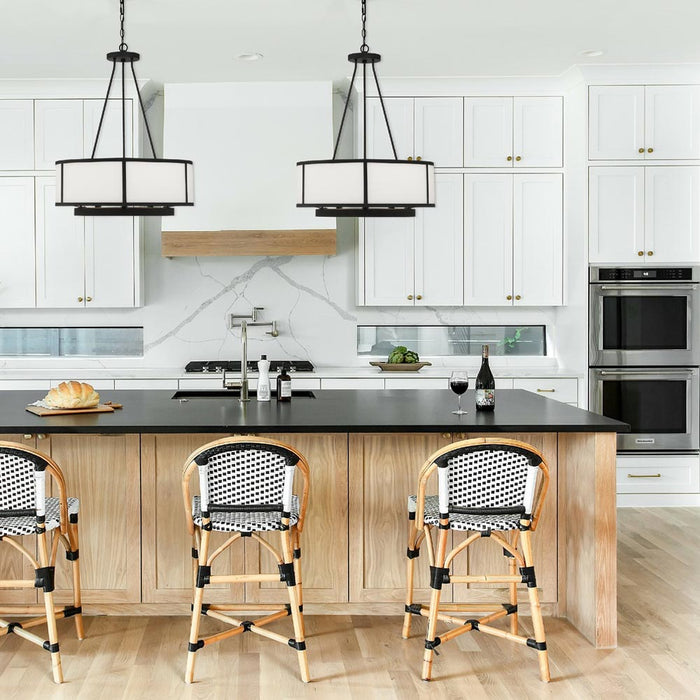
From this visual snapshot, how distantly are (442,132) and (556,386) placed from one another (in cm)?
185

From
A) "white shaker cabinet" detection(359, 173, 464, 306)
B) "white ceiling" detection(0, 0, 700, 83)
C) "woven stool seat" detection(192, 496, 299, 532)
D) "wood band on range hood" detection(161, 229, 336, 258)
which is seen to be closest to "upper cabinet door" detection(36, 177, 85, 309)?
"wood band on range hood" detection(161, 229, 336, 258)

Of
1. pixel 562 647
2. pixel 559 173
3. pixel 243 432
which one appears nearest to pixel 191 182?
pixel 243 432

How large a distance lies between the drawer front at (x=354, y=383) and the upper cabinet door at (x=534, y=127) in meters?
1.75

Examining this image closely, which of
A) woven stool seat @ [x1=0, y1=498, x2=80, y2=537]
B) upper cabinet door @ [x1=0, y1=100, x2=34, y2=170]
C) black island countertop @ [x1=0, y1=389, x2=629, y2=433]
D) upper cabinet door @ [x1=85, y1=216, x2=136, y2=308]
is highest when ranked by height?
upper cabinet door @ [x1=0, y1=100, x2=34, y2=170]

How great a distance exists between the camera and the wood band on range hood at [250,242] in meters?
5.59

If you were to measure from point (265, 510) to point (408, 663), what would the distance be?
2.60 ft

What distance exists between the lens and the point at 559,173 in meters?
5.77

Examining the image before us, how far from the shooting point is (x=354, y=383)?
552cm

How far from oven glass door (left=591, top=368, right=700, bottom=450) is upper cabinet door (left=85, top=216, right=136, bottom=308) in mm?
3151

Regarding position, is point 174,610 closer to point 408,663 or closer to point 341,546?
point 341,546

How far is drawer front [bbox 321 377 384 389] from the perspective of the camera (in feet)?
18.0

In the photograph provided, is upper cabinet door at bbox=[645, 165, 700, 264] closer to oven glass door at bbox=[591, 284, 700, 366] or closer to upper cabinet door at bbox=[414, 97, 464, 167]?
oven glass door at bbox=[591, 284, 700, 366]

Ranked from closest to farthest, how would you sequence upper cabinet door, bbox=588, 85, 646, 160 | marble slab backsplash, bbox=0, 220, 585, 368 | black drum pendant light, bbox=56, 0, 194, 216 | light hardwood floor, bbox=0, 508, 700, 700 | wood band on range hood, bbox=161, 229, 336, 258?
light hardwood floor, bbox=0, 508, 700, 700, black drum pendant light, bbox=56, 0, 194, 216, upper cabinet door, bbox=588, 85, 646, 160, wood band on range hood, bbox=161, 229, 336, 258, marble slab backsplash, bbox=0, 220, 585, 368

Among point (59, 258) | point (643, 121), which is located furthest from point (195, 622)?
point (643, 121)
